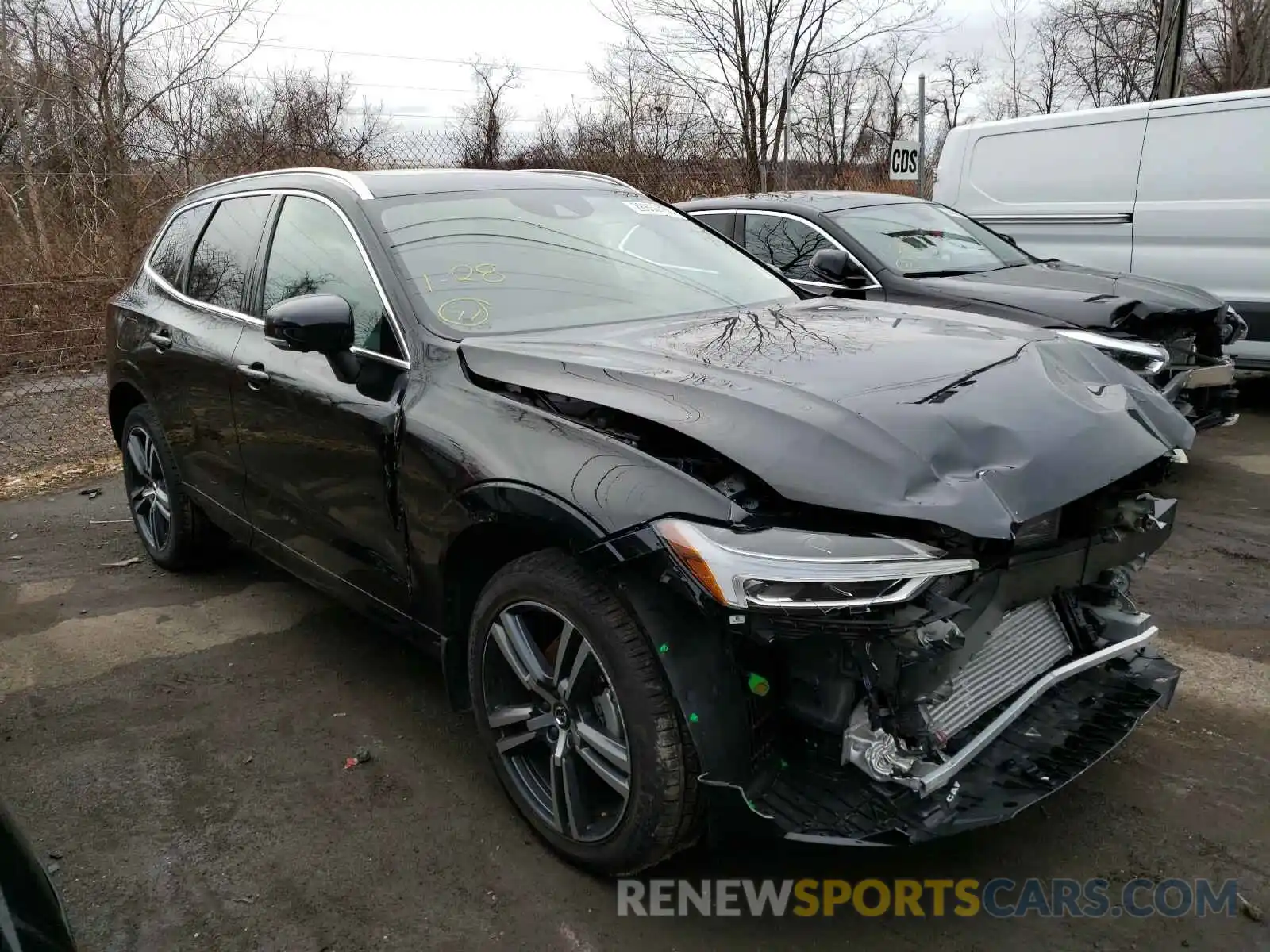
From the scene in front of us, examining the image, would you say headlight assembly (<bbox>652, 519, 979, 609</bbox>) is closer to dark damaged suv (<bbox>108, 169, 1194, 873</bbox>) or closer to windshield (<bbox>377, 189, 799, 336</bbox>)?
dark damaged suv (<bbox>108, 169, 1194, 873</bbox>)

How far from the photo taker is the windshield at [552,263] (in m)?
3.07

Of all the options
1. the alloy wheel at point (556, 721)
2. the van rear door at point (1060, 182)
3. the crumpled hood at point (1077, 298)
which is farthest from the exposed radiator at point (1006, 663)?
the van rear door at point (1060, 182)

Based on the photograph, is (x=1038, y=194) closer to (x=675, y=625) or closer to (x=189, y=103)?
(x=675, y=625)

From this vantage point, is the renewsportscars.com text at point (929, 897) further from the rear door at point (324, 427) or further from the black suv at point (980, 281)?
the black suv at point (980, 281)

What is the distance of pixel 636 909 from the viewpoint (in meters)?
2.43

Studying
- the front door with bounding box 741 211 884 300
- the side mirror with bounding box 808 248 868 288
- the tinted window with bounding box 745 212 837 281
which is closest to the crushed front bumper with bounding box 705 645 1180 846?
the side mirror with bounding box 808 248 868 288

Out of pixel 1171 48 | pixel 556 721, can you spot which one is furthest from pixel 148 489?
pixel 1171 48

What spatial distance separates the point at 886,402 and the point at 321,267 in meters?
2.03

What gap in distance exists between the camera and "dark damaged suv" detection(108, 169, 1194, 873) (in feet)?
6.73

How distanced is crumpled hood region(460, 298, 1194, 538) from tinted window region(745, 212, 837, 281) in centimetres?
349

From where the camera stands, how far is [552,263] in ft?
10.9

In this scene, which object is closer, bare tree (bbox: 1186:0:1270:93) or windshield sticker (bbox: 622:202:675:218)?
windshield sticker (bbox: 622:202:675:218)

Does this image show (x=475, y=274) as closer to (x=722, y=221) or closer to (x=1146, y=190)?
(x=722, y=221)

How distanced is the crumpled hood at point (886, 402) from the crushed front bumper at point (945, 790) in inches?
23.1
